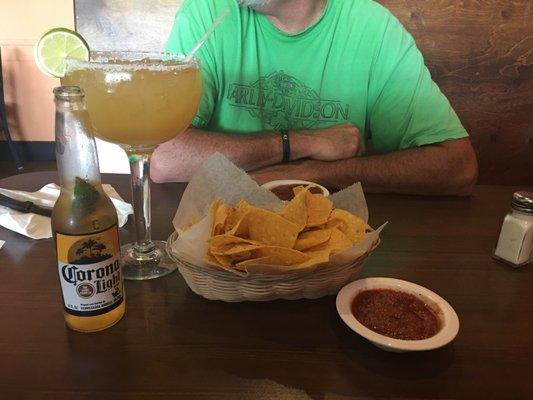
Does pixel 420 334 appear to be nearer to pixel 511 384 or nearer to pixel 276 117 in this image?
pixel 511 384

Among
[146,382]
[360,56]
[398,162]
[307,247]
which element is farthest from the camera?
[360,56]

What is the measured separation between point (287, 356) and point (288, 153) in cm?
85

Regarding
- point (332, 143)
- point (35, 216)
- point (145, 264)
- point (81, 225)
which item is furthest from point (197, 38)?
point (81, 225)

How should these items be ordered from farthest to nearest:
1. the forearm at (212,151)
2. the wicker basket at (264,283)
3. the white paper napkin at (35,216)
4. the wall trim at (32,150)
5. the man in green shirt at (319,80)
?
the wall trim at (32,150) < the man in green shirt at (319,80) < the forearm at (212,151) < the white paper napkin at (35,216) < the wicker basket at (264,283)

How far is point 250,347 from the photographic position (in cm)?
62

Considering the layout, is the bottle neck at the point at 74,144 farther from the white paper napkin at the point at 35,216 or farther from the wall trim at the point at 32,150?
the wall trim at the point at 32,150

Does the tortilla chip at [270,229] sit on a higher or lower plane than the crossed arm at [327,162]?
higher

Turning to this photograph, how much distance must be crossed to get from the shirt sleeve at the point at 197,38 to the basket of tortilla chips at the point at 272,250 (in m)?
0.84

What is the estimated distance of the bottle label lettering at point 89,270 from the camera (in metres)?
0.59

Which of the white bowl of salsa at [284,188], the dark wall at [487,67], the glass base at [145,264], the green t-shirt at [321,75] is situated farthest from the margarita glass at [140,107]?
the dark wall at [487,67]

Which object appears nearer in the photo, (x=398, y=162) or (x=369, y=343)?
(x=369, y=343)

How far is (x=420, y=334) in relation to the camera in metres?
0.61

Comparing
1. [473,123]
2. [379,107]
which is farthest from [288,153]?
[473,123]

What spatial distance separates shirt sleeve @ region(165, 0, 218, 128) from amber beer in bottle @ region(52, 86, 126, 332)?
0.89 metres
